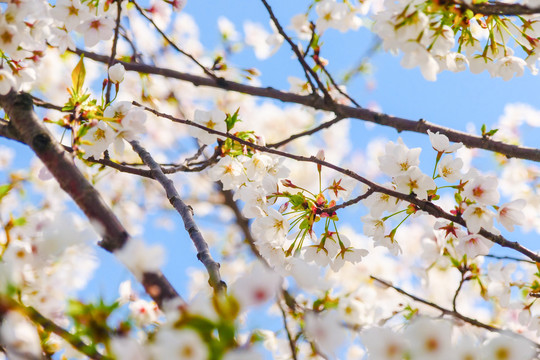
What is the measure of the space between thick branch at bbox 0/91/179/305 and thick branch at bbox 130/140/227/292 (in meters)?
0.22

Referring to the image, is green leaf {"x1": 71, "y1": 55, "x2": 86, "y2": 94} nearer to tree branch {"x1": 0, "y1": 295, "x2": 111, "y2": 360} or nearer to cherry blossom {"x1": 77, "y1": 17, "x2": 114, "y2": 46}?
cherry blossom {"x1": 77, "y1": 17, "x2": 114, "y2": 46}

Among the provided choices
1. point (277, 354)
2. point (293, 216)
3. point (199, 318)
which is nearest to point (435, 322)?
point (199, 318)

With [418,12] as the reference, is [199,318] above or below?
below

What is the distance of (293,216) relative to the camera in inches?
62.9

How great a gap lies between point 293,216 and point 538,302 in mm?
1653

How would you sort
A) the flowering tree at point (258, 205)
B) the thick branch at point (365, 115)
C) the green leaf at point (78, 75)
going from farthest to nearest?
the thick branch at point (365, 115) < the green leaf at point (78, 75) < the flowering tree at point (258, 205)

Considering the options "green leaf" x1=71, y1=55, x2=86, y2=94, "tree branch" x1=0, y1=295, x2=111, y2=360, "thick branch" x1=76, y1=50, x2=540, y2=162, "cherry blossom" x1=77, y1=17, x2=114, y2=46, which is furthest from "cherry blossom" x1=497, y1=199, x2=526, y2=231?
"cherry blossom" x1=77, y1=17, x2=114, y2=46

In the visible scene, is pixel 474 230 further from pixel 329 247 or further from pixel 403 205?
pixel 329 247

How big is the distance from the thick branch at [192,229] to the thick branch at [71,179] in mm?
225

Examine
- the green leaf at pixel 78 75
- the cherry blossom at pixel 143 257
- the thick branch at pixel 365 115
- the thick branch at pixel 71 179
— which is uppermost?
the thick branch at pixel 365 115

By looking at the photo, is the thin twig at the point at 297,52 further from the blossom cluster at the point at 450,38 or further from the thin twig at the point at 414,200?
the thin twig at the point at 414,200

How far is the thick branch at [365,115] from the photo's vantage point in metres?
1.89

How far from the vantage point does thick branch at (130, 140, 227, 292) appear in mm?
1065

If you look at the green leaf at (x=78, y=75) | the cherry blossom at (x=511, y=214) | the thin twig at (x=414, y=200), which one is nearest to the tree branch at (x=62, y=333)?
the thin twig at (x=414, y=200)
